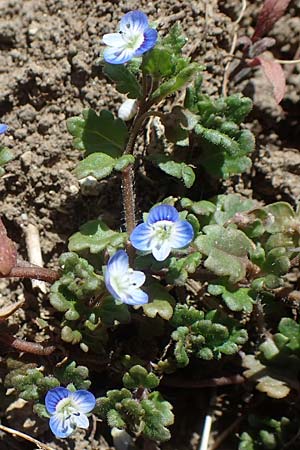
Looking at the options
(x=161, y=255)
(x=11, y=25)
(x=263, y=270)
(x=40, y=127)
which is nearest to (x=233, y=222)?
(x=263, y=270)

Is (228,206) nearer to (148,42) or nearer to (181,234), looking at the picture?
(181,234)

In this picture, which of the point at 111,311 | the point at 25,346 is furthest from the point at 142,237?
the point at 25,346

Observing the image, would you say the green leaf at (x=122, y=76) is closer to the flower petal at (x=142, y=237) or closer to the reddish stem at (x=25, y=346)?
the flower petal at (x=142, y=237)

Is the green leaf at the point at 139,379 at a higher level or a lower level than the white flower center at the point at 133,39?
lower

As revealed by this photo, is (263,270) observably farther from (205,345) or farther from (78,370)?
(78,370)

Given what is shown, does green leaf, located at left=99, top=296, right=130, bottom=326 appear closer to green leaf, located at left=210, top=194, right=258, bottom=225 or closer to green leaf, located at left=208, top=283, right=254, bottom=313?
green leaf, located at left=208, top=283, right=254, bottom=313

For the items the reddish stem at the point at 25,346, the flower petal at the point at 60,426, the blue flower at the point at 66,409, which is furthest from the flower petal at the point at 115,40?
the flower petal at the point at 60,426
